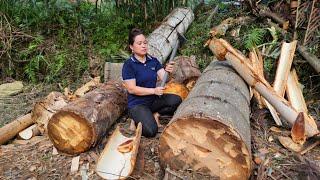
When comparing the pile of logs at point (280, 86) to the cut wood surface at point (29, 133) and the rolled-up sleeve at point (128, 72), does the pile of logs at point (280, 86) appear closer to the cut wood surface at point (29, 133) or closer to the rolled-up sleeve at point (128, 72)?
the rolled-up sleeve at point (128, 72)

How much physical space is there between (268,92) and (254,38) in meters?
1.55

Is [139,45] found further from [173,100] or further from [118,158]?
[118,158]

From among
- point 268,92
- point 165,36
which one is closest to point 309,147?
point 268,92

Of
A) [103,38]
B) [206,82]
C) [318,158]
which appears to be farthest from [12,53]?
[318,158]

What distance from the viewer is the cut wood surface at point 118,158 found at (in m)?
3.74

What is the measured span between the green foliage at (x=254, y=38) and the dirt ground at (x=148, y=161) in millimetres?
1215

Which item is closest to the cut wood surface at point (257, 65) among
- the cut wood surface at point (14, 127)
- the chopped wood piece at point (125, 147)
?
the chopped wood piece at point (125, 147)

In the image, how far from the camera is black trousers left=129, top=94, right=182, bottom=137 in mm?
4410

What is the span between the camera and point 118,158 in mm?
3896

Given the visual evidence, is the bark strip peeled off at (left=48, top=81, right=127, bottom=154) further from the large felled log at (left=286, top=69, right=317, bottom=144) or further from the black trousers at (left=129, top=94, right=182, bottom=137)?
the large felled log at (left=286, top=69, right=317, bottom=144)

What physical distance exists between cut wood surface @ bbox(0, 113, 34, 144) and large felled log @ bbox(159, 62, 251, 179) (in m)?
2.01

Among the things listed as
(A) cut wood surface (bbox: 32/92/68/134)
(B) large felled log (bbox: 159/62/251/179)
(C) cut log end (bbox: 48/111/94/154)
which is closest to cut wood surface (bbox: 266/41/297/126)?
(B) large felled log (bbox: 159/62/251/179)

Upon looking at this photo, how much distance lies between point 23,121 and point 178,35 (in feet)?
10.1

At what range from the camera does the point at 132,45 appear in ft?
14.5
